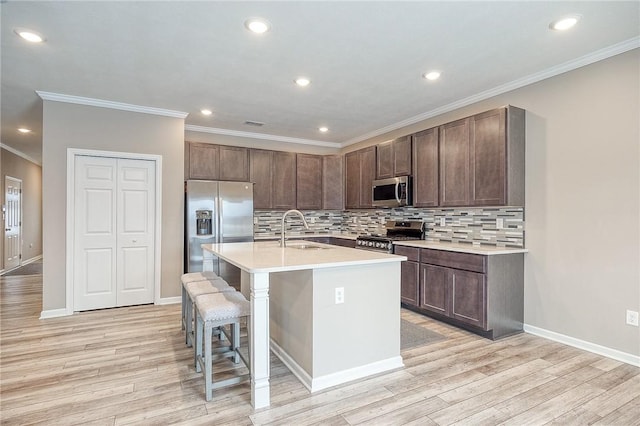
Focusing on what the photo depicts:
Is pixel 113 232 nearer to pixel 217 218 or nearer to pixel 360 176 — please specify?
pixel 217 218

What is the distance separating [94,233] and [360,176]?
3.91m

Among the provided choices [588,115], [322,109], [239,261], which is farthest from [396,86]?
[239,261]

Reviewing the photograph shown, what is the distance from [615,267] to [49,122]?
5.98m

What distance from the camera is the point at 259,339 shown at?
86.7 inches

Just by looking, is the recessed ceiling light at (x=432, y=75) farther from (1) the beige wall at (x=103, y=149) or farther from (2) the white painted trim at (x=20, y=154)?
(2) the white painted trim at (x=20, y=154)

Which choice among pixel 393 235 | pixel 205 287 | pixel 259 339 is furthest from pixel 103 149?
pixel 393 235

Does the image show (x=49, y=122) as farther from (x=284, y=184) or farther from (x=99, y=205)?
(x=284, y=184)

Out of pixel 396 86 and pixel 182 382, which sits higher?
pixel 396 86

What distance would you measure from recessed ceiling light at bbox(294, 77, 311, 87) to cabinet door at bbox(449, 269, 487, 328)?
8.26ft

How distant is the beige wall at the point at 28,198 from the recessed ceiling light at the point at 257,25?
284 inches

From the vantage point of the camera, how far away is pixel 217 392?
237cm

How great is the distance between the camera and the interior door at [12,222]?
7066mm

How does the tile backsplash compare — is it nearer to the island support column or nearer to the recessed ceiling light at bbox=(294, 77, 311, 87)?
the recessed ceiling light at bbox=(294, 77, 311, 87)

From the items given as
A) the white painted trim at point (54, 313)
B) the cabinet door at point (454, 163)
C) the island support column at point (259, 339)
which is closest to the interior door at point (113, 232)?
the white painted trim at point (54, 313)
